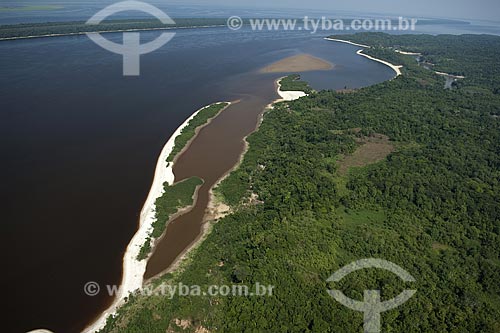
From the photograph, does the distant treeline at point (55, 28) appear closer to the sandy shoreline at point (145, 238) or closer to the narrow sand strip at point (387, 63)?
the narrow sand strip at point (387, 63)

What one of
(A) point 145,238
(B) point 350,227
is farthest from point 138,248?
(B) point 350,227

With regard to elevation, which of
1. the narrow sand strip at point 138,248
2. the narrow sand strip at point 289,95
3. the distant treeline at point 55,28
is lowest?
the narrow sand strip at point 138,248

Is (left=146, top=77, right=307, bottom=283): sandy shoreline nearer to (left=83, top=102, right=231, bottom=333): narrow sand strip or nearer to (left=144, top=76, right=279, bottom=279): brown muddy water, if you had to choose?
(left=144, top=76, right=279, bottom=279): brown muddy water

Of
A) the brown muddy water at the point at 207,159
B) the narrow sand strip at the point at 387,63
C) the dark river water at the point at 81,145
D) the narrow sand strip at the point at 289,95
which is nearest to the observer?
the dark river water at the point at 81,145

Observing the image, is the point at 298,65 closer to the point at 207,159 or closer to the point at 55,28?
the point at 207,159

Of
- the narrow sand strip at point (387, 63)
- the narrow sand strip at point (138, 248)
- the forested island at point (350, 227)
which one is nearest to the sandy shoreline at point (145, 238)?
the narrow sand strip at point (138, 248)

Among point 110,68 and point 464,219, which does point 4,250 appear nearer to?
point 464,219

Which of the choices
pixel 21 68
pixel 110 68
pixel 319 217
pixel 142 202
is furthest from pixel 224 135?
pixel 21 68
